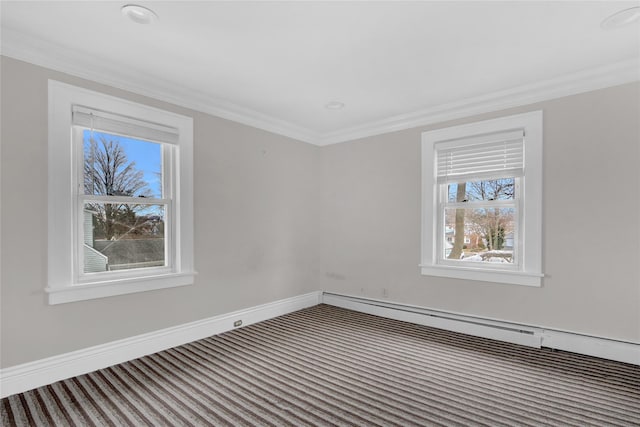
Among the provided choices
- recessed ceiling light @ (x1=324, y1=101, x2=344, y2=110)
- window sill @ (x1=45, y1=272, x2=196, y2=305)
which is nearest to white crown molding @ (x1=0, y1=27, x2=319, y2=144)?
recessed ceiling light @ (x1=324, y1=101, x2=344, y2=110)

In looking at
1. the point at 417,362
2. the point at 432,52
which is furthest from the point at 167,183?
the point at 417,362

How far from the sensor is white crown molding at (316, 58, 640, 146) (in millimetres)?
2898

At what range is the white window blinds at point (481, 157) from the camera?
11.4 ft

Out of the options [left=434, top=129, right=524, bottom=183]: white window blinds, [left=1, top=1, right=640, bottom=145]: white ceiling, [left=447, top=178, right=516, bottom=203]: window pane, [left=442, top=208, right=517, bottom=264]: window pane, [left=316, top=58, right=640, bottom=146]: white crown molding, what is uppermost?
[left=1, top=1, right=640, bottom=145]: white ceiling

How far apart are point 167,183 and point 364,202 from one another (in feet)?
8.27

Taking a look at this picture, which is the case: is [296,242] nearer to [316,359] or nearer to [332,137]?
[332,137]

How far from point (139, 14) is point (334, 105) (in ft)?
7.01

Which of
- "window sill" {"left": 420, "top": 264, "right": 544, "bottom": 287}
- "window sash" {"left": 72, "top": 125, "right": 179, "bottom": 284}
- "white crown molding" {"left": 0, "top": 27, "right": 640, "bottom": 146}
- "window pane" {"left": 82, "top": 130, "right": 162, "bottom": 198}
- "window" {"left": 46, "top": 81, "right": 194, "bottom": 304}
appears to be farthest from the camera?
"window sill" {"left": 420, "top": 264, "right": 544, "bottom": 287}

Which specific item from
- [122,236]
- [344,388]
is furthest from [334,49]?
[344,388]

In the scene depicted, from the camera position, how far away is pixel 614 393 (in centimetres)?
241

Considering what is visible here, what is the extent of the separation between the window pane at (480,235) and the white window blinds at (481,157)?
0.41 metres

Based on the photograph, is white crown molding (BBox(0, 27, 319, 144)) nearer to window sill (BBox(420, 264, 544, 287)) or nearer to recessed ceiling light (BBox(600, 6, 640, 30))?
window sill (BBox(420, 264, 544, 287))

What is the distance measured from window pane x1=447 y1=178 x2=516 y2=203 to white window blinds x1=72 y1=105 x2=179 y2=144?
3173 mm

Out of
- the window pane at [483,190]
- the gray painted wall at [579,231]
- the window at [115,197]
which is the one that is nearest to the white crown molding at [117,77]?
the window at [115,197]
